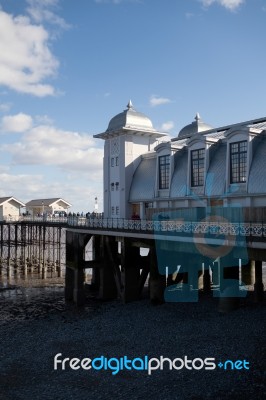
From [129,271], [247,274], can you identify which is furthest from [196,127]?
[129,271]

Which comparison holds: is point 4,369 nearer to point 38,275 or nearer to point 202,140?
point 202,140

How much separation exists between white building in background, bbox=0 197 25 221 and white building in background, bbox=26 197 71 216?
3.64m

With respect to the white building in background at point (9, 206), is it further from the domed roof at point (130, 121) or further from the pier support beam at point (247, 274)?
the pier support beam at point (247, 274)

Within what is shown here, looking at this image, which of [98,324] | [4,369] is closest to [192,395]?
[4,369]

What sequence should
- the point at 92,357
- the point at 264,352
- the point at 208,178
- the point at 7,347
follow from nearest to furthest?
the point at 264,352
the point at 92,357
the point at 7,347
the point at 208,178

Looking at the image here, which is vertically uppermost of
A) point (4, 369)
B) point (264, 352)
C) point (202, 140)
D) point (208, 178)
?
point (202, 140)

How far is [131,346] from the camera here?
17906 mm

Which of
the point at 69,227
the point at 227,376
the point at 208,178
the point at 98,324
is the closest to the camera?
the point at 227,376

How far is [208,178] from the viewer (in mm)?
23969

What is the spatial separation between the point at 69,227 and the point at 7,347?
12054mm

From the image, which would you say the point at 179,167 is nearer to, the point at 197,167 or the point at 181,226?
the point at 197,167

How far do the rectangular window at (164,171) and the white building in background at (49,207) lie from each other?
3314cm

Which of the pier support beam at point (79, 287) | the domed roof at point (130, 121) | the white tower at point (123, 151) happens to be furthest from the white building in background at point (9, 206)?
the pier support beam at point (79, 287)

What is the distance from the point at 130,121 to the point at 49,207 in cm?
3186
